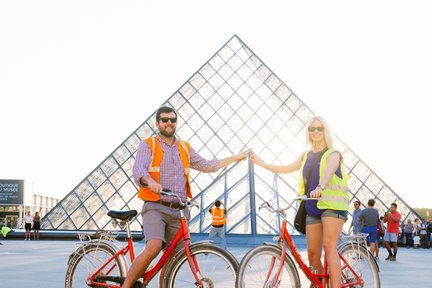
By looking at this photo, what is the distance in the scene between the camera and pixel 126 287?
355 centimetres

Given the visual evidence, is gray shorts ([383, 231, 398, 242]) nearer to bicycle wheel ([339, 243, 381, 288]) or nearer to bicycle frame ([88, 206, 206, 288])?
bicycle wheel ([339, 243, 381, 288])

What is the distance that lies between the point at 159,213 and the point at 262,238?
11.8 metres

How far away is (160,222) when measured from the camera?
3.58 meters

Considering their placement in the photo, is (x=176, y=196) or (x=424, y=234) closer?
(x=176, y=196)

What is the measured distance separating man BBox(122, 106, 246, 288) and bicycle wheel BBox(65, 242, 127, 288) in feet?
1.29

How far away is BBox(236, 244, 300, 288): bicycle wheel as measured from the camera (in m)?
3.46

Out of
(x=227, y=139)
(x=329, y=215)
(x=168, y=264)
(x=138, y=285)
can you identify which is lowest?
(x=138, y=285)

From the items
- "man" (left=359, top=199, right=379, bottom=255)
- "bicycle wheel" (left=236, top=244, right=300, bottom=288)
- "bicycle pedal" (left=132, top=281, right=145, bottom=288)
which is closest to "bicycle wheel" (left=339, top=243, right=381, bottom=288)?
"bicycle wheel" (left=236, top=244, right=300, bottom=288)

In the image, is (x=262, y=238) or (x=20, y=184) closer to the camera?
(x=262, y=238)

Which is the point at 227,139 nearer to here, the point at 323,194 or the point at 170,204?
the point at 323,194

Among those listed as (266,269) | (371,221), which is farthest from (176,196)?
(371,221)

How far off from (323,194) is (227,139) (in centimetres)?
2291

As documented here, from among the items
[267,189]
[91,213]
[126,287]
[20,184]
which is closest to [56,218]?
[91,213]

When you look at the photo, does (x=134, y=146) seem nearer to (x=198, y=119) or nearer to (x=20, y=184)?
(x=198, y=119)
